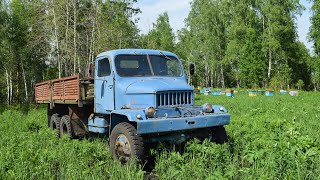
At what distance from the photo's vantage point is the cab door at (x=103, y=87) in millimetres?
7910

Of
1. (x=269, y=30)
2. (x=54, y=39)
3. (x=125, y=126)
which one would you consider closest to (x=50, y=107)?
(x=125, y=126)

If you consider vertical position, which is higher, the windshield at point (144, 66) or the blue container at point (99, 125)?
the windshield at point (144, 66)

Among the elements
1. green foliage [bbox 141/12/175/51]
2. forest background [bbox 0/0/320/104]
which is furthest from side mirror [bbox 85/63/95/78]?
green foliage [bbox 141/12/175/51]

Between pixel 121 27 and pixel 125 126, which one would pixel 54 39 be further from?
pixel 125 126

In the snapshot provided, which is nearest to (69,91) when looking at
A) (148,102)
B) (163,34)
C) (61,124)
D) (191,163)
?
Result: (61,124)

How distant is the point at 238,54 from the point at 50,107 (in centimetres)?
4361

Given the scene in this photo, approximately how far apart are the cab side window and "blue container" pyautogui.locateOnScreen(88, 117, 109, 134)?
3.67 feet

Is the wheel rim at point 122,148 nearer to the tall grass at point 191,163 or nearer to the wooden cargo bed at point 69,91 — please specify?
the tall grass at point 191,163

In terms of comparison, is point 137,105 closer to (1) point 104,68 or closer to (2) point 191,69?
(1) point 104,68

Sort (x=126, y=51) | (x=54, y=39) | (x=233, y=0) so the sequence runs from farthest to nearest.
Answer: (x=233, y=0) → (x=54, y=39) → (x=126, y=51)

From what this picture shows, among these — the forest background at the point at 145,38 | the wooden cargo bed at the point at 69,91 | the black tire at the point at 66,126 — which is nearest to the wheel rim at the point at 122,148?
the wooden cargo bed at the point at 69,91

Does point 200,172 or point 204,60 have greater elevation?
point 204,60

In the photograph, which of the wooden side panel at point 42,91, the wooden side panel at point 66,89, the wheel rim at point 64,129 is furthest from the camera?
the wooden side panel at point 42,91

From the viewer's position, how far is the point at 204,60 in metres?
54.3
